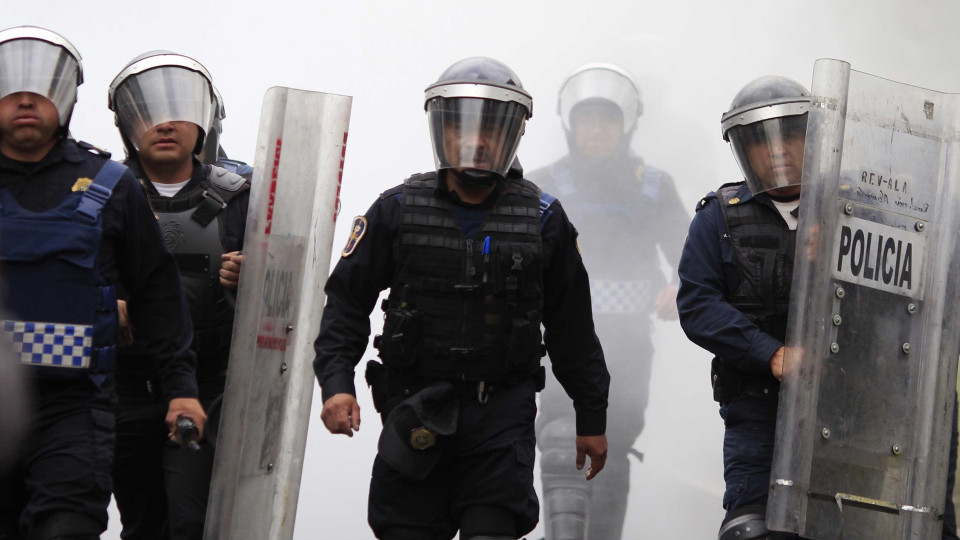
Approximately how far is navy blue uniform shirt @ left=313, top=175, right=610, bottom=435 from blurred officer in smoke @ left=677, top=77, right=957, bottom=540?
1.02 ft

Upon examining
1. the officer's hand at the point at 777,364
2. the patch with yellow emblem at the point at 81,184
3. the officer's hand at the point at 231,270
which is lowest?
the officer's hand at the point at 777,364

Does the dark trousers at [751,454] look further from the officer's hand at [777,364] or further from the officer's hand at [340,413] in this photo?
the officer's hand at [340,413]

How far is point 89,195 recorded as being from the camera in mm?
3830

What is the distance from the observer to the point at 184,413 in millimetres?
3990

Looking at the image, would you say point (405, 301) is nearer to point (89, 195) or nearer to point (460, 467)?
point (460, 467)

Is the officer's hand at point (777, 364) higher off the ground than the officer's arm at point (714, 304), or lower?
lower

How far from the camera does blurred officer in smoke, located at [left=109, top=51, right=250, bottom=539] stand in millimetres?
4559

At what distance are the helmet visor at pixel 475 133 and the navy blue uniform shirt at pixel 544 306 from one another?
121mm

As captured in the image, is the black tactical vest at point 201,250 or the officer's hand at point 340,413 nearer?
the officer's hand at point 340,413

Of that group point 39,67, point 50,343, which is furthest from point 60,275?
→ point 39,67

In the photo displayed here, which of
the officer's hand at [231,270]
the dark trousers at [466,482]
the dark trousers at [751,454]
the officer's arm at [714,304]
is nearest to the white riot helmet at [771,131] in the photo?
the officer's arm at [714,304]

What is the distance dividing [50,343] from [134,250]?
38 cm

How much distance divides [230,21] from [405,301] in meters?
3.96

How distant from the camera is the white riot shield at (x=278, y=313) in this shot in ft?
15.0
